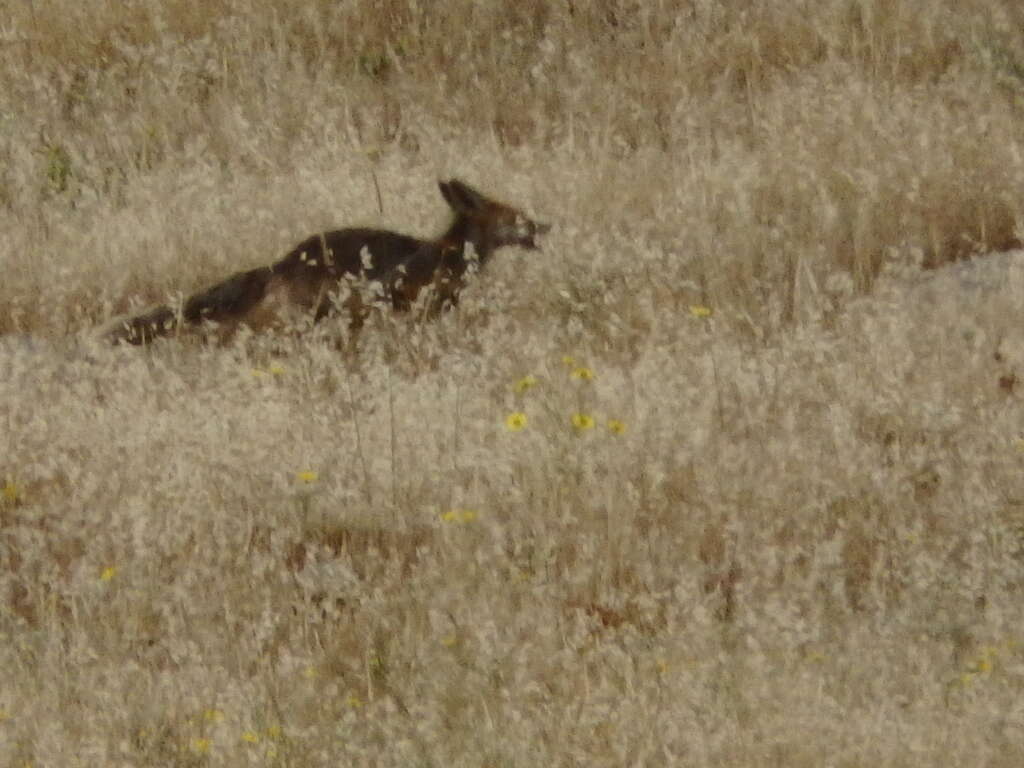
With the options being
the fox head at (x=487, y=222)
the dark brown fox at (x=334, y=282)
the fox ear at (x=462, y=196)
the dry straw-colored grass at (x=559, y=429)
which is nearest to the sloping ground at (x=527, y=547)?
the dry straw-colored grass at (x=559, y=429)

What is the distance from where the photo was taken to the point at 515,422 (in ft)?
15.4

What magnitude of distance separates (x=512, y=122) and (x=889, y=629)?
5099 millimetres

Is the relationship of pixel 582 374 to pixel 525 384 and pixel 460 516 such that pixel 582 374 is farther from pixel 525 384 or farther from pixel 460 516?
pixel 460 516

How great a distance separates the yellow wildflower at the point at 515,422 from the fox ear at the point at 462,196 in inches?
67.2

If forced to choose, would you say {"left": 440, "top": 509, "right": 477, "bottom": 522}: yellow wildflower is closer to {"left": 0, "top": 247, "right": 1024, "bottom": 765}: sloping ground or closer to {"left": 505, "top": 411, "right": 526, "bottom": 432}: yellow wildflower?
{"left": 0, "top": 247, "right": 1024, "bottom": 765}: sloping ground

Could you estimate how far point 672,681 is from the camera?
11.5 ft

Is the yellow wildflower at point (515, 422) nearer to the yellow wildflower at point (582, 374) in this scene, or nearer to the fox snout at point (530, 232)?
the yellow wildflower at point (582, 374)

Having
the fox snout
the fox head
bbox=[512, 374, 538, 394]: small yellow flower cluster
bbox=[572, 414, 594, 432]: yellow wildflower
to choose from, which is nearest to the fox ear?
the fox head

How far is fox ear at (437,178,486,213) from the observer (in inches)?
255

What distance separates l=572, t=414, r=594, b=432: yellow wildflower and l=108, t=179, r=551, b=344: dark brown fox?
46.8 inches

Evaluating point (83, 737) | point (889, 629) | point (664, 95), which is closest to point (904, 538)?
point (889, 629)

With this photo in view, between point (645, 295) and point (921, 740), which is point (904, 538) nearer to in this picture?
point (921, 740)

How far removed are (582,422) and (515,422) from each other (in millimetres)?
165

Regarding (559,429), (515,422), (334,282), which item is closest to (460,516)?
(515,422)
